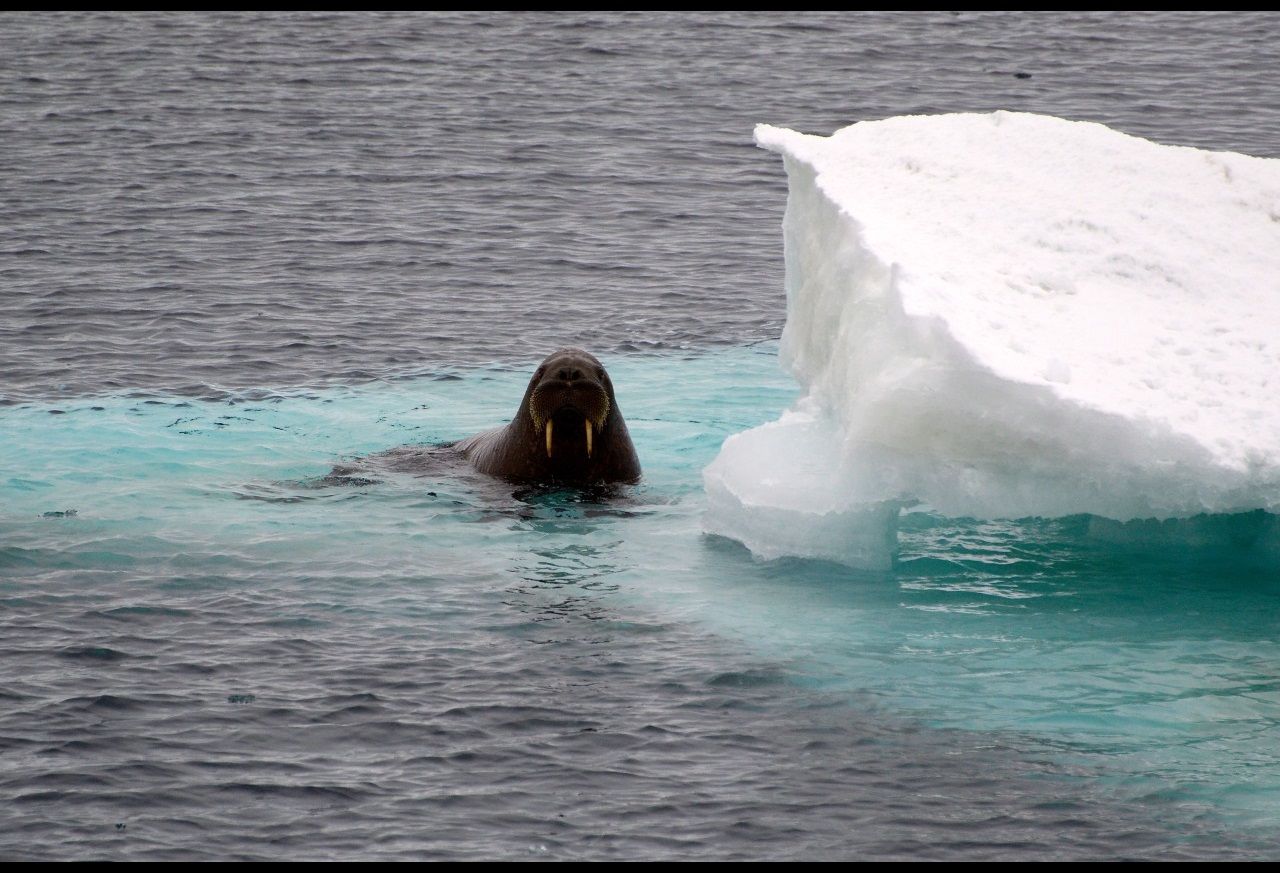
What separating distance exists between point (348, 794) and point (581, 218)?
664 inches

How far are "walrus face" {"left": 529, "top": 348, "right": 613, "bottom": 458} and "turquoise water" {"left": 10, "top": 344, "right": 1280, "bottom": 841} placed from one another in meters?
0.39

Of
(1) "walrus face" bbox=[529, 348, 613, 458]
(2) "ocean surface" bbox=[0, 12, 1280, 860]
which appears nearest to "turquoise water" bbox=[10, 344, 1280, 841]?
Result: (2) "ocean surface" bbox=[0, 12, 1280, 860]

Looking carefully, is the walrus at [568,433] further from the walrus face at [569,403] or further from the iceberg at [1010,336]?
the iceberg at [1010,336]

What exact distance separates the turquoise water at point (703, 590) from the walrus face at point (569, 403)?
39cm

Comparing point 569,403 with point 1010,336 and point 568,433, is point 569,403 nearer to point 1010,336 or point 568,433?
point 568,433

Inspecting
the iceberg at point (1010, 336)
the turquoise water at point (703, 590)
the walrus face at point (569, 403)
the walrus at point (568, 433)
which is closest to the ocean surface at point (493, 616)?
the turquoise water at point (703, 590)

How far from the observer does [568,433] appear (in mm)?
10445

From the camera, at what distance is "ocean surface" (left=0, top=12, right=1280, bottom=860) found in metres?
6.19

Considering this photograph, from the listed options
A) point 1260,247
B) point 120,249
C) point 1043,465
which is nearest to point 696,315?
point 120,249

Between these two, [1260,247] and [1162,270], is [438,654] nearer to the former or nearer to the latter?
[1162,270]

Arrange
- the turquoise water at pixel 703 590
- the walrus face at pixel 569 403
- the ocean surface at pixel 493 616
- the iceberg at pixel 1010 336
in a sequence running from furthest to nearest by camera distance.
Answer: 1. the walrus face at pixel 569 403
2. the iceberg at pixel 1010 336
3. the turquoise water at pixel 703 590
4. the ocean surface at pixel 493 616

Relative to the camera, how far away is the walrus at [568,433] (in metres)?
10.3

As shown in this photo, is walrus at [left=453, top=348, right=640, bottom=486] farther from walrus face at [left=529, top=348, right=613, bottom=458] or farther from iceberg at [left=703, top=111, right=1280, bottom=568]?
iceberg at [left=703, top=111, right=1280, bottom=568]

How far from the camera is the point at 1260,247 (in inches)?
365
